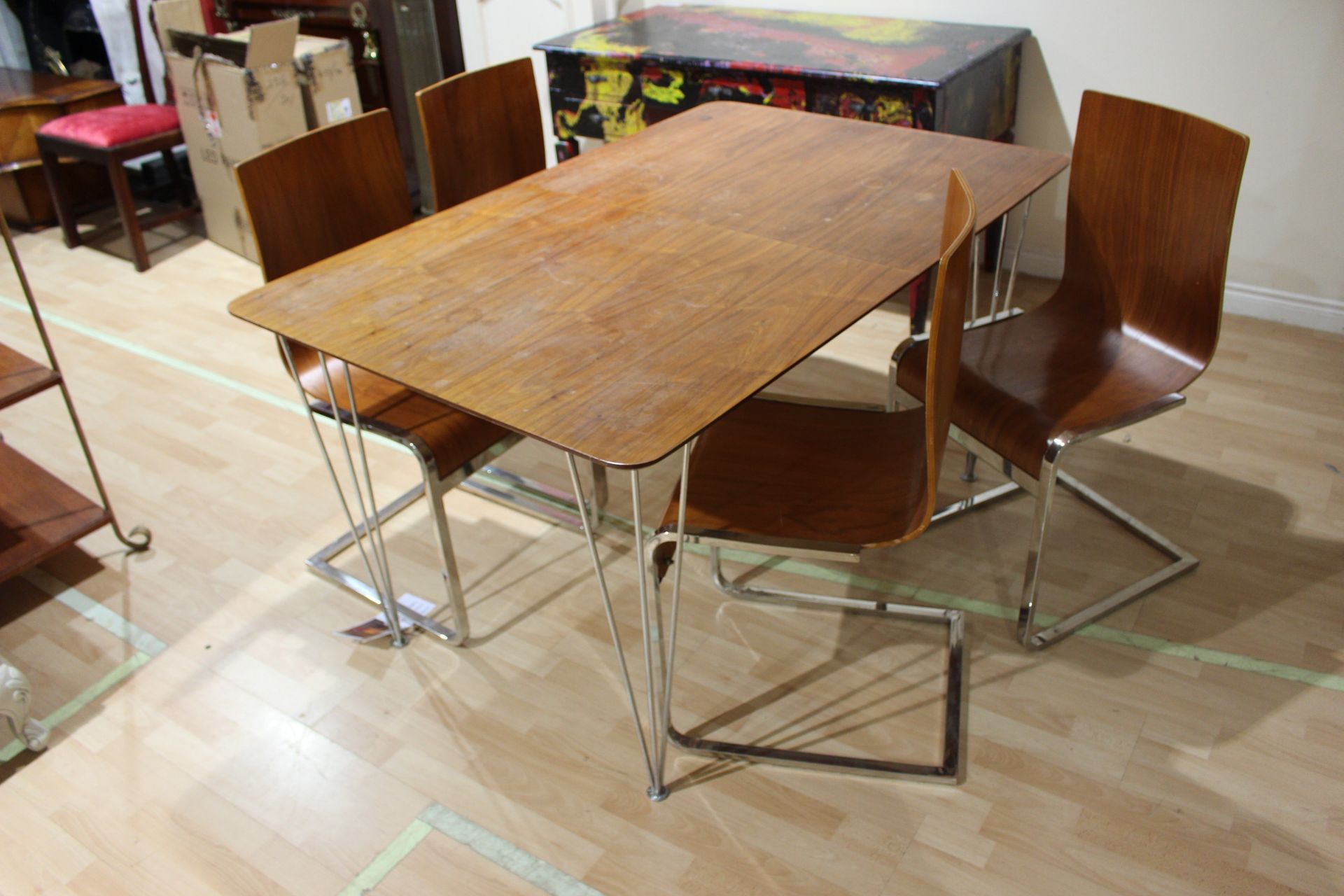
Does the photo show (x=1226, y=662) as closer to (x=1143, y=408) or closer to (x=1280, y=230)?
(x=1143, y=408)

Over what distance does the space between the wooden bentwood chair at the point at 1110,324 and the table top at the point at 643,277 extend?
5.5 inches

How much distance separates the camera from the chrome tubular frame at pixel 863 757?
1544 mm

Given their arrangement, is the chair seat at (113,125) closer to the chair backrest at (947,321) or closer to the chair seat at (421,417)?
the chair seat at (421,417)

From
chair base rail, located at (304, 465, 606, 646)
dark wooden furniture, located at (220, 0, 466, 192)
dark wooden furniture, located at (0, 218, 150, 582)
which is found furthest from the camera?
dark wooden furniture, located at (220, 0, 466, 192)

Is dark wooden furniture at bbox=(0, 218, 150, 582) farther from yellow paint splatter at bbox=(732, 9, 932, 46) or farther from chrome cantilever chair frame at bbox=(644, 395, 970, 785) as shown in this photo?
yellow paint splatter at bbox=(732, 9, 932, 46)

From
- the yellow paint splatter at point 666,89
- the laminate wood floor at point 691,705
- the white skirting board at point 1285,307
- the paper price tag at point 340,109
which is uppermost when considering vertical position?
the yellow paint splatter at point 666,89

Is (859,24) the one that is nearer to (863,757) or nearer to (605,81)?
(605,81)

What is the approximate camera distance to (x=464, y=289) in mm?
1629

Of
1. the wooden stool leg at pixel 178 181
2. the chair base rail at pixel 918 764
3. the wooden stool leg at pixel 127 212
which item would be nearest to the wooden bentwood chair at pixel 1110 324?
the chair base rail at pixel 918 764

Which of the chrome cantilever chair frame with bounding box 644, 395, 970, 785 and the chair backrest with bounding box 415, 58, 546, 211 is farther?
the chair backrest with bounding box 415, 58, 546, 211

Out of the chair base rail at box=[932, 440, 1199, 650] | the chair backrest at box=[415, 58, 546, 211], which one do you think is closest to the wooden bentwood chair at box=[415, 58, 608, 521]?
the chair backrest at box=[415, 58, 546, 211]

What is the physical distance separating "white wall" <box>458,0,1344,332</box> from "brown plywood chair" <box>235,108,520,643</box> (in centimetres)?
179

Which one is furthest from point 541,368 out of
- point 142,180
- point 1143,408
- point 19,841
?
point 142,180

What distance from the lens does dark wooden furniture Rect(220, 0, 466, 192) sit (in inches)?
145
